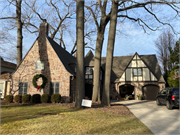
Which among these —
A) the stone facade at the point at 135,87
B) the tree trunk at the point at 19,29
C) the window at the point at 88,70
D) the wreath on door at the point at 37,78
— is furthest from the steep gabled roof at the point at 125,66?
the tree trunk at the point at 19,29

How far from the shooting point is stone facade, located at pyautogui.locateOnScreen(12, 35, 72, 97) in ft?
50.4

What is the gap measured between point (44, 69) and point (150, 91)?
14.8 meters

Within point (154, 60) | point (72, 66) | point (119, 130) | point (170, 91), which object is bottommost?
point (119, 130)

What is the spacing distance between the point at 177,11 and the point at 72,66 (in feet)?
40.0

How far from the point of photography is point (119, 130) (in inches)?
209

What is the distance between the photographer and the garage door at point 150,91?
69.5 feet

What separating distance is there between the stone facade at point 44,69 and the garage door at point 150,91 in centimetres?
1201

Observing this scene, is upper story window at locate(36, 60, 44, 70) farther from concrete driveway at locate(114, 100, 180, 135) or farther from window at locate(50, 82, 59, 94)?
concrete driveway at locate(114, 100, 180, 135)

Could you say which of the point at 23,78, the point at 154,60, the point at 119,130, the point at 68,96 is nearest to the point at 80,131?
the point at 119,130

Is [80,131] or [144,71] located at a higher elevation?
[144,71]

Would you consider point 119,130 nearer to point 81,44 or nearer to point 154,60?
point 81,44

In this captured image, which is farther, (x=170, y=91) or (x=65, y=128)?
(x=170, y=91)

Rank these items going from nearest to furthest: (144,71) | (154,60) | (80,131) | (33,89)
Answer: (80,131), (33,89), (144,71), (154,60)

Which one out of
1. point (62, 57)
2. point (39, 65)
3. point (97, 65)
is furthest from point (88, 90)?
point (39, 65)
